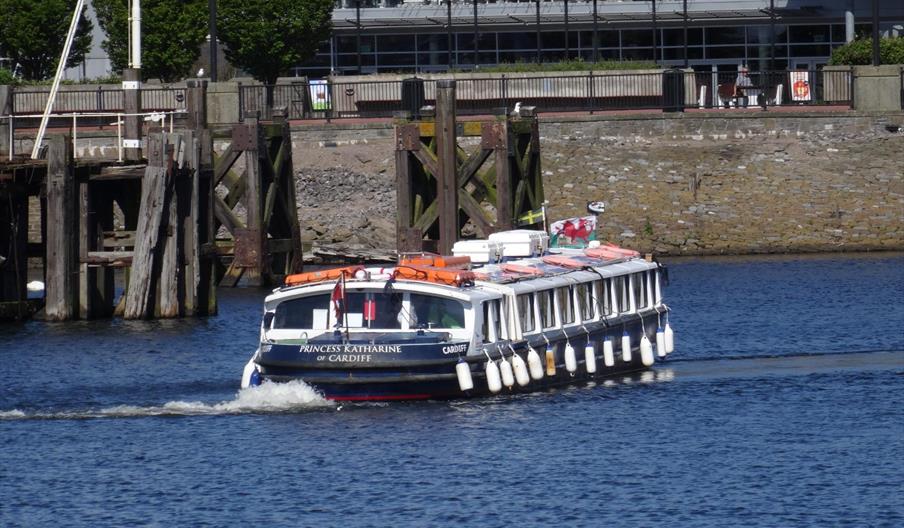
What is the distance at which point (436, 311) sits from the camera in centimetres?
2809

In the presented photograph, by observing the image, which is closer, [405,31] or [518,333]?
[518,333]

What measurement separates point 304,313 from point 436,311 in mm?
2029

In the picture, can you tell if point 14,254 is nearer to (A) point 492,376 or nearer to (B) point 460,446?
(A) point 492,376

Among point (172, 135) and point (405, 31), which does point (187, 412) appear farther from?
point (405, 31)

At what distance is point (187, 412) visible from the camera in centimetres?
2869

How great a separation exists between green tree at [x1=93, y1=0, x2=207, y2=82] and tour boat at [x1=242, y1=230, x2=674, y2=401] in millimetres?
37643

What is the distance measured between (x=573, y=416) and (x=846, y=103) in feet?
110

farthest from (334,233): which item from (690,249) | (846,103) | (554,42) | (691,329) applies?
(554,42)

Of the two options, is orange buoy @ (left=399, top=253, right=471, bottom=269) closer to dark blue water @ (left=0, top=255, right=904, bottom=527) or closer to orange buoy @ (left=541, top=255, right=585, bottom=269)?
dark blue water @ (left=0, top=255, right=904, bottom=527)

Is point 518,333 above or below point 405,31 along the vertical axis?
below

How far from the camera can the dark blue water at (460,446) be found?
75.6 feet

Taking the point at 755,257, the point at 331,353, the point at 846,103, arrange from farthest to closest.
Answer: the point at 846,103 → the point at 755,257 → the point at 331,353

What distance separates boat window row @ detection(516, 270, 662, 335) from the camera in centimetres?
3018

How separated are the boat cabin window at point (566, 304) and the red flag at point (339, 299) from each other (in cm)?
461
